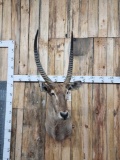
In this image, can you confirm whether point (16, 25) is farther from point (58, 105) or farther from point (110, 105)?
point (110, 105)

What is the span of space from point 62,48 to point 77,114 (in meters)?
0.91

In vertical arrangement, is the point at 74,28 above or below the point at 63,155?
above

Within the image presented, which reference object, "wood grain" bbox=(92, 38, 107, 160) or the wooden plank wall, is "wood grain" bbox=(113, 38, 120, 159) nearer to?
the wooden plank wall

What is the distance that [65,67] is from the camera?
414 centimetres

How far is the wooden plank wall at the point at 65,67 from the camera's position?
3971mm

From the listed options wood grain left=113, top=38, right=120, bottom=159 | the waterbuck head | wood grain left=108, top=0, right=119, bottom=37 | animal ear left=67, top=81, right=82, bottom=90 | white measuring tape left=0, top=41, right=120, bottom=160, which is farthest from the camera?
wood grain left=108, top=0, right=119, bottom=37

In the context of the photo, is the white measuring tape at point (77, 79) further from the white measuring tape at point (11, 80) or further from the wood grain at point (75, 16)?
the wood grain at point (75, 16)

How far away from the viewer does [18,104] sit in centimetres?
414

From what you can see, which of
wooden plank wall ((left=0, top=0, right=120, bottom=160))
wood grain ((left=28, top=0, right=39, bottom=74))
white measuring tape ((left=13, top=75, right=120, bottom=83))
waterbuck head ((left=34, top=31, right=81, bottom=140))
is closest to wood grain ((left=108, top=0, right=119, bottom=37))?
wooden plank wall ((left=0, top=0, right=120, bottom=160))

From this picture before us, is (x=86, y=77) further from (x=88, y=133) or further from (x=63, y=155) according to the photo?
(x=63, y=155)

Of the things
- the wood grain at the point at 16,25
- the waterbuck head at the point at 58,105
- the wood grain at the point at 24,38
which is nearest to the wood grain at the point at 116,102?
the waterbuck head at the point at 58,105

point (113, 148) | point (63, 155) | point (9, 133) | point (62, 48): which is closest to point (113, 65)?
point (62, 48)

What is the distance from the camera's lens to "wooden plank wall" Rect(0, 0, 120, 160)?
156 inches

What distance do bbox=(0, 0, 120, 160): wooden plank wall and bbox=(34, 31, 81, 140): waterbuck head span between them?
14 centimetres
